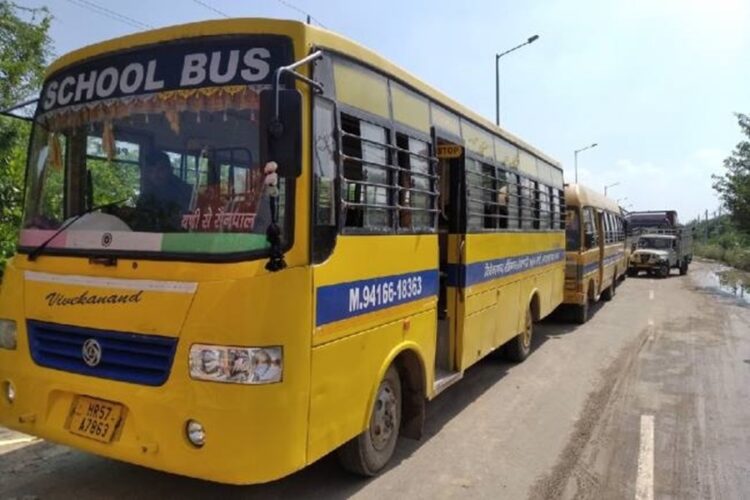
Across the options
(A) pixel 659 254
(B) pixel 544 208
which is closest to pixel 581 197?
(B) pixel 544 208

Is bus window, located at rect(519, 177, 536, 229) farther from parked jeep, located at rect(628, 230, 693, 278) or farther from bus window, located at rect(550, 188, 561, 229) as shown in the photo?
parked jeep, located at rect(628, 230, 693, 278)

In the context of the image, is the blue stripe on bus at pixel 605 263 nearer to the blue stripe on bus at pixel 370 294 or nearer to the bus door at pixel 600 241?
the bus door at pixel 600 241

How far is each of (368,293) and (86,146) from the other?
2.11m

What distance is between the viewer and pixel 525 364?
916 centimetres

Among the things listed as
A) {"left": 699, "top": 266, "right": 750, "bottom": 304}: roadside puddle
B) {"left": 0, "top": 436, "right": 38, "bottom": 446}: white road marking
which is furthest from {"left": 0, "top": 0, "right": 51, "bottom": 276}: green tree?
{"left": 699, "top": 266, "right": 750, "bottom": 304}: roadside puddle

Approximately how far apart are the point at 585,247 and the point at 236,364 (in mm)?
11265

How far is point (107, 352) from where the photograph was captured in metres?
3.76

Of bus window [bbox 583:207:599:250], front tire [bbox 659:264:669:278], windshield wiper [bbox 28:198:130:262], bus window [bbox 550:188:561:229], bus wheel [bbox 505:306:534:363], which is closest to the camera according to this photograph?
windshield wiper [bbox 28:198:130:262]

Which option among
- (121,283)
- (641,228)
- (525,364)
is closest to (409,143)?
(121,283)

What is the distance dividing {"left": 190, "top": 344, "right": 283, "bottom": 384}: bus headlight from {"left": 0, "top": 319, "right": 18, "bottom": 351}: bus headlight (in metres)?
1.50

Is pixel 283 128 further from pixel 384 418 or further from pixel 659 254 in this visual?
pixel 659 254

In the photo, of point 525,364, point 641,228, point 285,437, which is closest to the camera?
point 285,437

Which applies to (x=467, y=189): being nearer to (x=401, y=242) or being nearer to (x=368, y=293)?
(x=401, y=242)

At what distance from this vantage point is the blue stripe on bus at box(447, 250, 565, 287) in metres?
6.35
